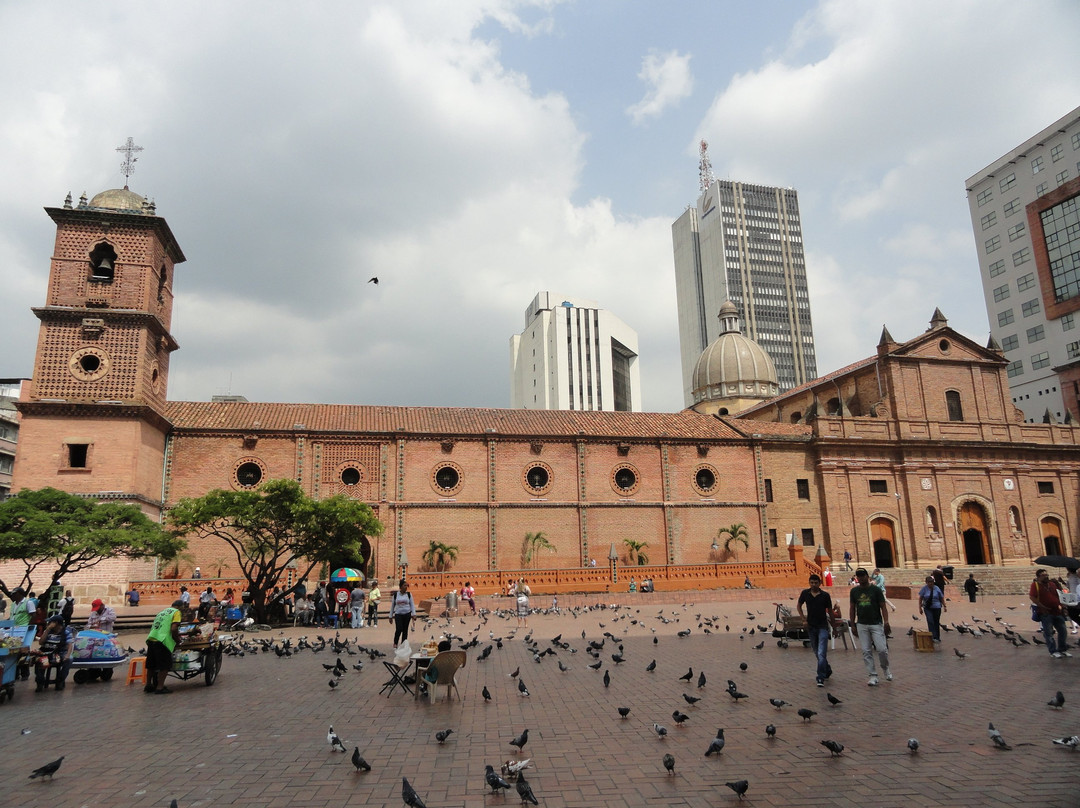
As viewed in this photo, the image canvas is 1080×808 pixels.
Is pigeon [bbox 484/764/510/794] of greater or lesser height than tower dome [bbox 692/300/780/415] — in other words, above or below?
below

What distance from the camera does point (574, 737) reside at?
7.92 m

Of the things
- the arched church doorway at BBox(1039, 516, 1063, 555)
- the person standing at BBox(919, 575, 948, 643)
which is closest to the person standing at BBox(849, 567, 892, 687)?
the person standing at BBox(919, 575, 948, 643)

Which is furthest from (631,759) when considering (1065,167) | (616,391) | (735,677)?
(616,391)

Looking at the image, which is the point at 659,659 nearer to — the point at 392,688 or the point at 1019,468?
the point at 392,688

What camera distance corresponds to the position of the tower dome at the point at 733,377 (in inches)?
2158

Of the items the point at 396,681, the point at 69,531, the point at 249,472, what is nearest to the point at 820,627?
the point at 396,681

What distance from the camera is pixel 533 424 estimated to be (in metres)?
35.5

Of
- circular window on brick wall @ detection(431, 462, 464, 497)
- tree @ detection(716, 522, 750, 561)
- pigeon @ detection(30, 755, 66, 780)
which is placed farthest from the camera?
tree @ detection(716, 522, 750, 561)

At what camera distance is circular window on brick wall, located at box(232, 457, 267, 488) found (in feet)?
101

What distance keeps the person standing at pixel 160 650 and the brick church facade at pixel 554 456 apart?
16.6 m

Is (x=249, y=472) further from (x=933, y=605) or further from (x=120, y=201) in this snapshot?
(x=933, y=605)

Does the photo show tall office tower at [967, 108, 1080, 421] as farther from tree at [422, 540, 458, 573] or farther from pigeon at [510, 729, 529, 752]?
pigeon at [510, 729, 529, 752]

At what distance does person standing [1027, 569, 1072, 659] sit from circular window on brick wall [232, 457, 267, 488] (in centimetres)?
2774

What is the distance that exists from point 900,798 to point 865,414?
131 feet
